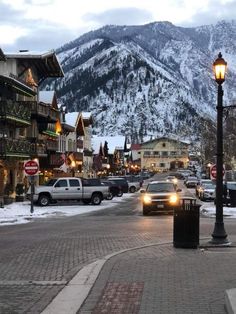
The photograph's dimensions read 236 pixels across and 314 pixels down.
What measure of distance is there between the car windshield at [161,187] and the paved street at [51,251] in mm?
7400

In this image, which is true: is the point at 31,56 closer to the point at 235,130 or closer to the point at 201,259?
the point at 235,130

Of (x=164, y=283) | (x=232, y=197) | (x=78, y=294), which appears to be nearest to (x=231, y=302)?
(x=164, y=283)

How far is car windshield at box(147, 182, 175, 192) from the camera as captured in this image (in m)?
33.6

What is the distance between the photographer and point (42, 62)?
60.5 m

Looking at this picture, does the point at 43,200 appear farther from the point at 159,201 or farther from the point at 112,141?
the point at 112,141

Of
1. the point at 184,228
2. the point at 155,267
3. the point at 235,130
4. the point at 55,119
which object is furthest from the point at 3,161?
the point at 155,267

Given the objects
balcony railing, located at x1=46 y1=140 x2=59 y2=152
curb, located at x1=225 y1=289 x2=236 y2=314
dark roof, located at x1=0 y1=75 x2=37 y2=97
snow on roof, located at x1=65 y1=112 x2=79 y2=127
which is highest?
snow on roof, located at x1=65 y1=112 x2=79 y2=127

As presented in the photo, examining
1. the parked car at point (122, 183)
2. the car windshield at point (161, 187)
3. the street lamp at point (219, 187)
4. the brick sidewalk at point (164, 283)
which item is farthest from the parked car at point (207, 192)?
the brick sidewalk at point (164, 283)

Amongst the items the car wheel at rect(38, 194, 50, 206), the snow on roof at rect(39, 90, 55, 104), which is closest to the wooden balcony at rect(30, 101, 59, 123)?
the snow on roof at rect(39, 90, 55, 104)

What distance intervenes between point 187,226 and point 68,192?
27069mm

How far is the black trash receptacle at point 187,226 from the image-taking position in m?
16.0

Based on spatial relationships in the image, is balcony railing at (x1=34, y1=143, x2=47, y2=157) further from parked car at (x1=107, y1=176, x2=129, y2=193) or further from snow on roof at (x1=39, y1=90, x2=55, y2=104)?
parked car at (x1=107, y1=176, x2=129, y2=193)

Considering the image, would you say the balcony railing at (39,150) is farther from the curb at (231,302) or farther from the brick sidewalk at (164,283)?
the curb at (231,302)

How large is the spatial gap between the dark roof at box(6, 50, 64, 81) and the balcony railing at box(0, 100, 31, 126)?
4.30 meters
